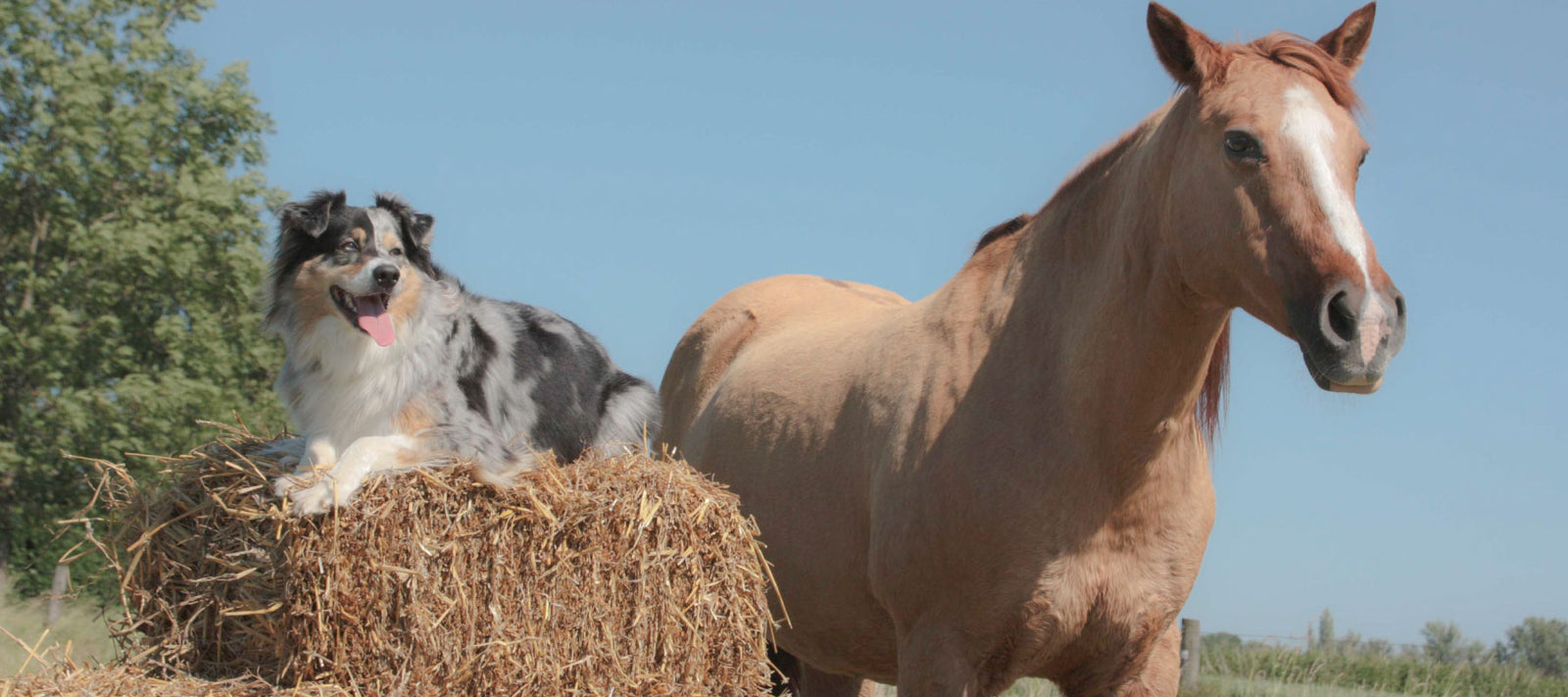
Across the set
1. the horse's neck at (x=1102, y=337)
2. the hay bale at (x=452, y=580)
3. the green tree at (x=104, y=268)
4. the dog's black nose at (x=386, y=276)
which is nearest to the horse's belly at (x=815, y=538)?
the hay bale at (x=452, y=580)

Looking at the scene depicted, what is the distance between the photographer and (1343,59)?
3723 mm

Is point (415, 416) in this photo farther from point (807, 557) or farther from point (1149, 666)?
point (1149, 666)

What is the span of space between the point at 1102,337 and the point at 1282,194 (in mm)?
758

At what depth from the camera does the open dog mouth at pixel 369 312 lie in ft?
14.1

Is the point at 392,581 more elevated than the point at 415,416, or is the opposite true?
the point at 415,416

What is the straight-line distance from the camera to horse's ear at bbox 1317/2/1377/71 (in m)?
3.64

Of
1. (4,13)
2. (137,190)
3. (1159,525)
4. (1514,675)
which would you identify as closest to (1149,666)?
(1159,525)

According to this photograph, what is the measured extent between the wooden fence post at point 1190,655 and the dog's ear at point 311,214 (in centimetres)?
816

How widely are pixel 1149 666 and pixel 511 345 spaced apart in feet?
8.61

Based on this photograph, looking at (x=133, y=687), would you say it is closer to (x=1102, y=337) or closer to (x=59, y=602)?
(x=1102, y=337)

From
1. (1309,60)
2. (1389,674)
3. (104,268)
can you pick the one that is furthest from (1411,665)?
(104,268)

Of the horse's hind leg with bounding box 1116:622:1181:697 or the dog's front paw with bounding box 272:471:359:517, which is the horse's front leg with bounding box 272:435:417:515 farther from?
the horse's hind leg with bounding box 1116:622:1181:697

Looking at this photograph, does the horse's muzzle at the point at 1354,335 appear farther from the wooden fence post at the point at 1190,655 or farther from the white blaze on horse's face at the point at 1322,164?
the wooden fence post at the point at 1190,655

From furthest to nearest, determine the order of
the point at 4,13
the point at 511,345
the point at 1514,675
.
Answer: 1. the point at 4,13
2. the point at 1514,675
3. the point at 511,345
